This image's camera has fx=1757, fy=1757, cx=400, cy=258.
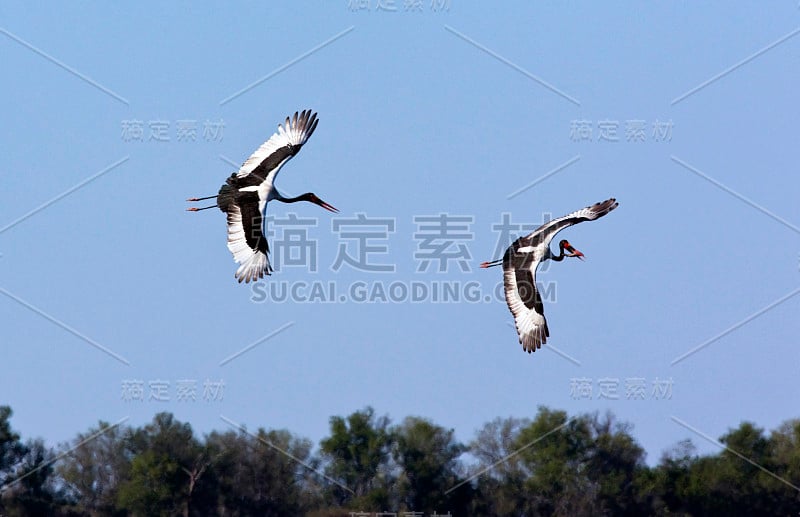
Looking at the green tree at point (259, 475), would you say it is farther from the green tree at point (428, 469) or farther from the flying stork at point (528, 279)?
the flying stork at point (528, 279)

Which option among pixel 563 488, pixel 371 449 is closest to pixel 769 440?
pixel 563 488

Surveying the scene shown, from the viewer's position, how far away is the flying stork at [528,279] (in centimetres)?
3159

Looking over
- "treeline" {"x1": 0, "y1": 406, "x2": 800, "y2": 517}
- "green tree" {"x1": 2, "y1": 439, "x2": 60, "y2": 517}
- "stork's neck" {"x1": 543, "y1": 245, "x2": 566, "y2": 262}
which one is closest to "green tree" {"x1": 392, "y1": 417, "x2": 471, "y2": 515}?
"treeline" {"x1": 0, "y1": 406, "x2": 800, "y2": 517}

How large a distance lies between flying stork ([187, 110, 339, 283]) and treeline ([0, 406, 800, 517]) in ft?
57.0

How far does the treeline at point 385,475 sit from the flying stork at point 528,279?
57.9 ft

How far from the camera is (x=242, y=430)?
50906 mm

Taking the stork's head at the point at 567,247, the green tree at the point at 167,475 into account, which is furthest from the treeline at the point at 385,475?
the stork's head at the point at 567,247

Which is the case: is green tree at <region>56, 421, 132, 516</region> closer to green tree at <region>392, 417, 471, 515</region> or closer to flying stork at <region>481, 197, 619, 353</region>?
green tree at <region>392, 417, 471, 515</region>

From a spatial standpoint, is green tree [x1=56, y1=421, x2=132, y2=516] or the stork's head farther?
green tree [x1=56, y1=421, x2=132, y2=516]

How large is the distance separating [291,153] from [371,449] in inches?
787

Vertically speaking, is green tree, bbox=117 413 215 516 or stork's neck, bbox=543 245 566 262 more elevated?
green tree, bbox=117 413 215 516

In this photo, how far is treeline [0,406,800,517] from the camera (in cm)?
4897

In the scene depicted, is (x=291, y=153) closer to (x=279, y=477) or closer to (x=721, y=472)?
(x=279, y=477)

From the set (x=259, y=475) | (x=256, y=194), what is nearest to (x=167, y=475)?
(x=259, y=475)
